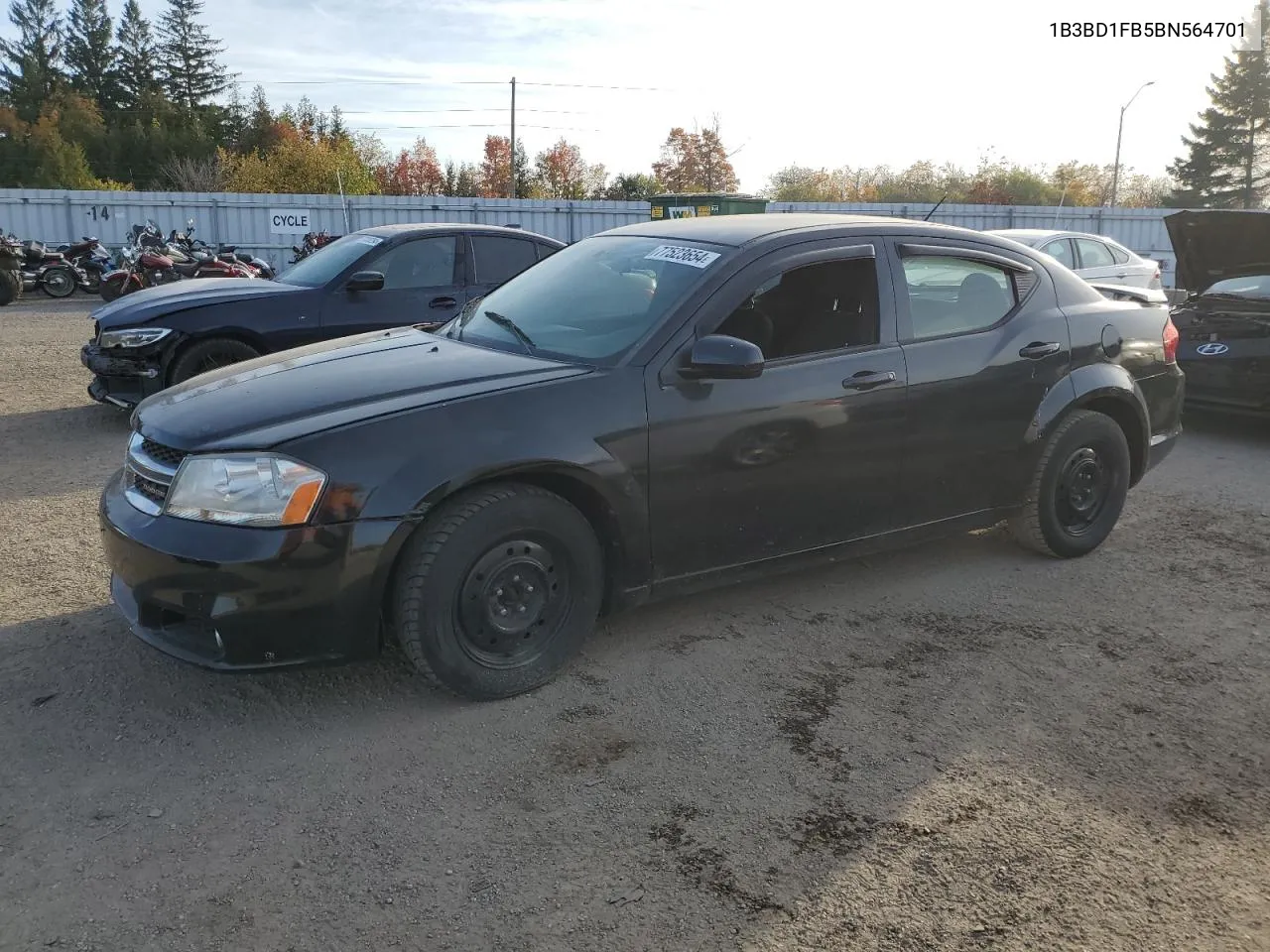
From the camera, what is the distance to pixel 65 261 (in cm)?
2055

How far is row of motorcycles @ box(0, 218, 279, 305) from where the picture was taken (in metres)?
17.6

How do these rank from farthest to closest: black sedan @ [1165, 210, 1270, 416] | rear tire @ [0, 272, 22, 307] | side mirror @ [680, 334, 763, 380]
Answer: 1. rear tire @ [0, 272, 22, 307]
2. black sedan @ [1165, 210, 1270, 416]
3. side mirror @ [680, 334, 763, 380]

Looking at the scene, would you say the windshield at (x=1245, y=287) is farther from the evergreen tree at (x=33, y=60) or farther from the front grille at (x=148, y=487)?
the evergreen tree at (x=33, y=60)

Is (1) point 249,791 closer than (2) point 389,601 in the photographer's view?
Yes

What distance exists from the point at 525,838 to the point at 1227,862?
191 centimetres

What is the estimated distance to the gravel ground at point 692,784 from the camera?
2566mm

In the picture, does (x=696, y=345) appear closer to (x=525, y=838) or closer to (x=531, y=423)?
(x=531, y=423)

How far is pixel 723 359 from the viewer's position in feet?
12.4

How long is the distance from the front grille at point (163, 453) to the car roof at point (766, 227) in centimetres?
215

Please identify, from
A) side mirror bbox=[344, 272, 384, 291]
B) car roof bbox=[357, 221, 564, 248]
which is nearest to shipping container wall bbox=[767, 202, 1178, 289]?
car roof bbox=[357, 221, 564, 248]

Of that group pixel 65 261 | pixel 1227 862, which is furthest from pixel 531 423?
pixel 65 261

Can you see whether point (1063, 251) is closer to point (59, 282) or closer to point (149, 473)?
point (149, 473)

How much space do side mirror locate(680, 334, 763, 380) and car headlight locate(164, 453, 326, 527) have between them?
1391mm

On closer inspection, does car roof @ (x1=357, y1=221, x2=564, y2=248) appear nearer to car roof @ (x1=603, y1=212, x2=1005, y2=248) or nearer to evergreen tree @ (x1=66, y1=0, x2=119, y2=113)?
Result: car roof @ (x1=603, y1=212, x2=1005, y2=248)
